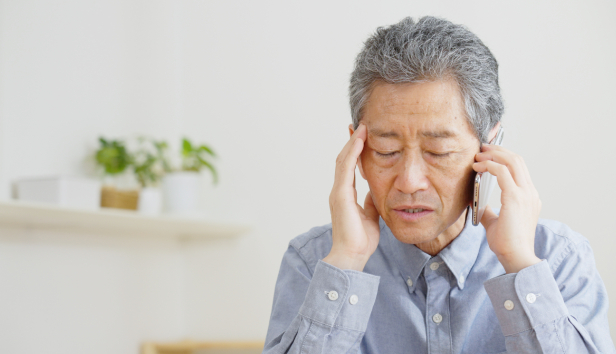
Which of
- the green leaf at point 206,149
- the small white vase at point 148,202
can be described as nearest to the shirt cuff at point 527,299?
the small white vase at point 148,202

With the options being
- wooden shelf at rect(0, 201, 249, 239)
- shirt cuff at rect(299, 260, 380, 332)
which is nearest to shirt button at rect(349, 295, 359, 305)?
shirt cuff at rect(299, 260, 380, 332)

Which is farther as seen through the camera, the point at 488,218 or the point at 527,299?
the point at 488,218

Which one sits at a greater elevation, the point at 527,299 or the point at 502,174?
the point at 502,174

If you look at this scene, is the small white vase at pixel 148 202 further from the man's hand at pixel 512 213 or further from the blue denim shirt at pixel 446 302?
the man's hand at pixel 512 213

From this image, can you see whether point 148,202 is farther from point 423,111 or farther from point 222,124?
point 423,111

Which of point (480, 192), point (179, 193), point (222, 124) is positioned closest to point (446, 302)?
point (480, 192)

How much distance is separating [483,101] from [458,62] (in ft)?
0.32

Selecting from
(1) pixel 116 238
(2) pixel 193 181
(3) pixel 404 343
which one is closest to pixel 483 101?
(3) pixel 404 343

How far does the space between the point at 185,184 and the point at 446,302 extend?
1.38 metres

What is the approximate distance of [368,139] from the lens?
1049mm

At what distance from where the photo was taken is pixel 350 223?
1039mm

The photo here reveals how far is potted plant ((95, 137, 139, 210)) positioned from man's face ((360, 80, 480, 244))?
1.16 m

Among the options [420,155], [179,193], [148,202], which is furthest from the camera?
[179,193]

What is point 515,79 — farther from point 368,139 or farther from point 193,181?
point 193,181
